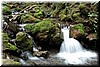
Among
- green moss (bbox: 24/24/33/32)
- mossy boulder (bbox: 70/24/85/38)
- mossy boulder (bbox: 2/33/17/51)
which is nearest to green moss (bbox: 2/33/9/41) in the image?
mossy boulder (bbox: 2/33/17/51)

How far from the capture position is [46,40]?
9.48ft

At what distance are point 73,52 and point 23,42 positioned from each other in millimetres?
593

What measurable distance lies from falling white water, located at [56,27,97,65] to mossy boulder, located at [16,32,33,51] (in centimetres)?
36

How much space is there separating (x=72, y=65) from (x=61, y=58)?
0.55 feet

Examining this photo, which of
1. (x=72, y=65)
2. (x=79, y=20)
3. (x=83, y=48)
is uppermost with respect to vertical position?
(x=79, y=20)

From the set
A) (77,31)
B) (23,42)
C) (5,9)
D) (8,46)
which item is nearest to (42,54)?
(23,42)

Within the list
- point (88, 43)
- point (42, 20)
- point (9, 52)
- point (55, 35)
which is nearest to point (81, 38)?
point (88, 43)

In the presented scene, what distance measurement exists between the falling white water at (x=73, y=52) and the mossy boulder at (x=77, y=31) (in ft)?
0.21

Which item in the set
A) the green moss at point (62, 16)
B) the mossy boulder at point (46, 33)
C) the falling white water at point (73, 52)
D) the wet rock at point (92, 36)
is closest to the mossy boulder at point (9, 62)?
the mossy boulder at point (46, 33)

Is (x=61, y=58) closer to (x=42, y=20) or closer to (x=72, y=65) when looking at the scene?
(x=72, y=65)

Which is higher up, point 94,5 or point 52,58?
point 94,5

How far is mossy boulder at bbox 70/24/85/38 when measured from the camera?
2753 mm

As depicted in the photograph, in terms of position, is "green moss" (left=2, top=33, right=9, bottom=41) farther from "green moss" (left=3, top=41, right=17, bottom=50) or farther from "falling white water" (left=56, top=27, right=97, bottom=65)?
"falling white water" (left=56, top=27, right=97, bottom=65)

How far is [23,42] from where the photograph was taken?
9.20 feet
